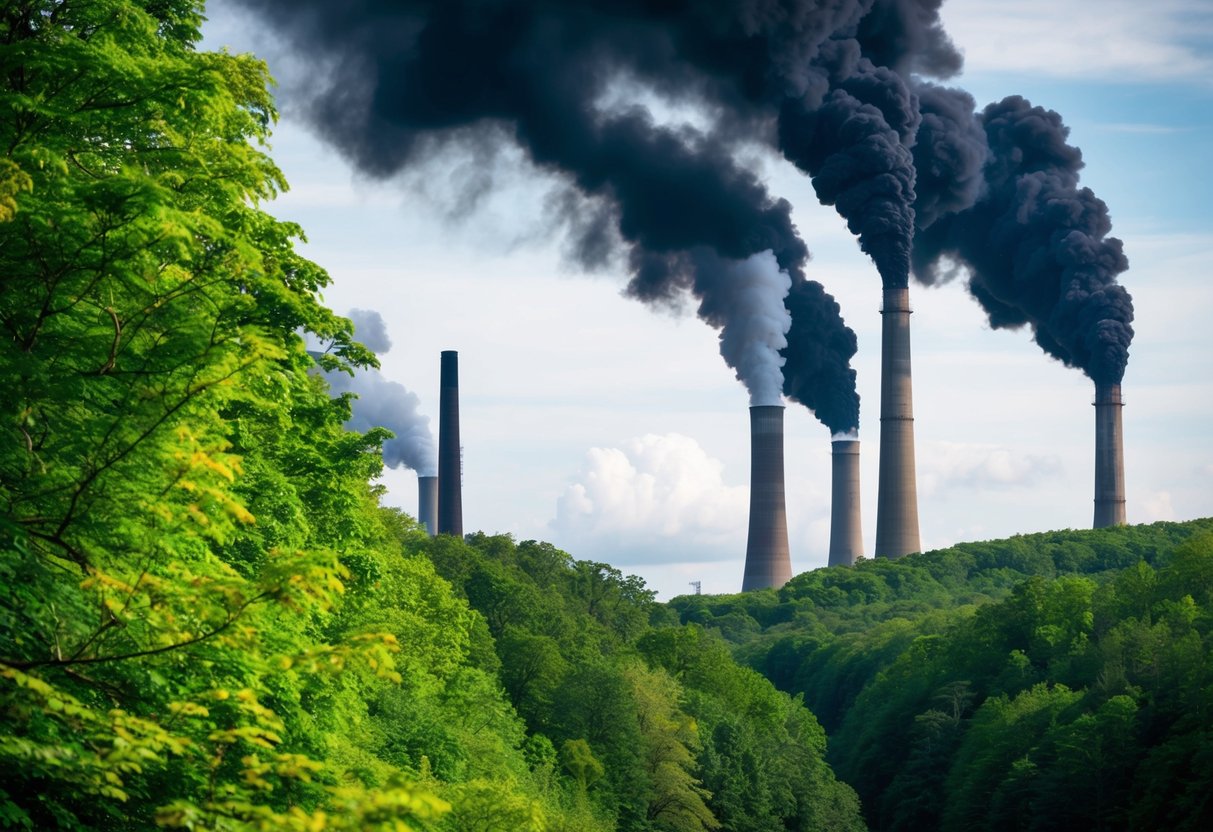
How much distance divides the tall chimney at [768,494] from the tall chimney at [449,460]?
19683 millimetres

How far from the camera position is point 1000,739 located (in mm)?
74625

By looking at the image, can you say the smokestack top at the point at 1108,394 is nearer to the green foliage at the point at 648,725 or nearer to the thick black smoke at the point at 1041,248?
the thick black smoke at the point at 1041,248

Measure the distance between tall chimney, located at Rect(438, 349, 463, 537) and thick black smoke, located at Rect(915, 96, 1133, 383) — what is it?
145 feet

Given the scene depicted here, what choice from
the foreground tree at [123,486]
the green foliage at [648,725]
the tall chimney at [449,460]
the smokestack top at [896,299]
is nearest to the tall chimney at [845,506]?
the smokestack top at [896,299]

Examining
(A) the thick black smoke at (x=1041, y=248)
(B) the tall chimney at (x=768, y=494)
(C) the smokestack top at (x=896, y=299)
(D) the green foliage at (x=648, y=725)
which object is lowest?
(D) the green foliage at (x=648, y=725)

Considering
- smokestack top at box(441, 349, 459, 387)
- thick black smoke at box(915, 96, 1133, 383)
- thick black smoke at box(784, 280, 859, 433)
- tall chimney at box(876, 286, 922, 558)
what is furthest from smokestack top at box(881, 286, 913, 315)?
smokestack top at box(441, 349, 459, 387)

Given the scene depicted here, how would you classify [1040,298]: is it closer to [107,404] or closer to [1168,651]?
[1168,651]

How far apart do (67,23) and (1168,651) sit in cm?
6084

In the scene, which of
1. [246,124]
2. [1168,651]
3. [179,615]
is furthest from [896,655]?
[179,615]

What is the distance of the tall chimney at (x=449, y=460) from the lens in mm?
111375

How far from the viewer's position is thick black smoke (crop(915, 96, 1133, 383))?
408ft

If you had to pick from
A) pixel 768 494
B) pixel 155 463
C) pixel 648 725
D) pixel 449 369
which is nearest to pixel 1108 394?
pixel 768 494

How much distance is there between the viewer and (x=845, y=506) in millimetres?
128375

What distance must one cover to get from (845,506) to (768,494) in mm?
21096
